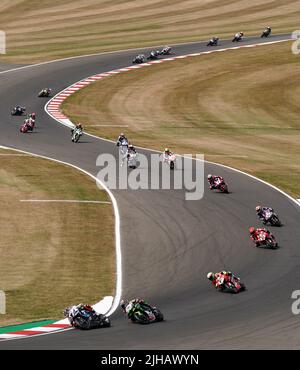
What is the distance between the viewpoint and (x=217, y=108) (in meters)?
75.6

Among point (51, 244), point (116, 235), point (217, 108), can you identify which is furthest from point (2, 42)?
point (51, 244)

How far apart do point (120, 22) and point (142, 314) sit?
80.8 metres

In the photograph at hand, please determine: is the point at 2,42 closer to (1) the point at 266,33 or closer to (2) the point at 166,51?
(2) the point at 166,51

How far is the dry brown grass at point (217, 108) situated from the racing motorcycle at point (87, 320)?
22.8 m

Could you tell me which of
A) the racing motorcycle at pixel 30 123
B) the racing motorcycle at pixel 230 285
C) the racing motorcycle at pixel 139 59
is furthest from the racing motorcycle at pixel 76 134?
the racing motorcycle at pixel 230 285

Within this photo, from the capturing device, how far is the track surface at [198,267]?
94.8 ft

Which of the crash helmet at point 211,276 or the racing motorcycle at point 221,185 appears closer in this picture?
the crash helmet at point 211,276

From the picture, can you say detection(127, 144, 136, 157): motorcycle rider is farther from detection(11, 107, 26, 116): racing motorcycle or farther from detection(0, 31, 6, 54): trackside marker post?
detection(0, 31, 6, 54): trackside marker post

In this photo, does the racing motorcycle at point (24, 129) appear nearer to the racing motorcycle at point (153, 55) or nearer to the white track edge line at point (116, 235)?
the white track edge line at point (116, 235)

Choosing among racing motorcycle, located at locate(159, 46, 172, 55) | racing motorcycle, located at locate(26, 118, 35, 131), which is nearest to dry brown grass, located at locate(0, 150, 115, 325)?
racing motorcycle, located at locate(26, 118, 35, 131)

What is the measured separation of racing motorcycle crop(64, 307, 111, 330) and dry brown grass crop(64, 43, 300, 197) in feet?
74.7

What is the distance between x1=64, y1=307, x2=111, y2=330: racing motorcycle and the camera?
30078 millimetres

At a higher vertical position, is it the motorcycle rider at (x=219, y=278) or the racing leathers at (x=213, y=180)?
the racing leathers at (x=213, y=180)
